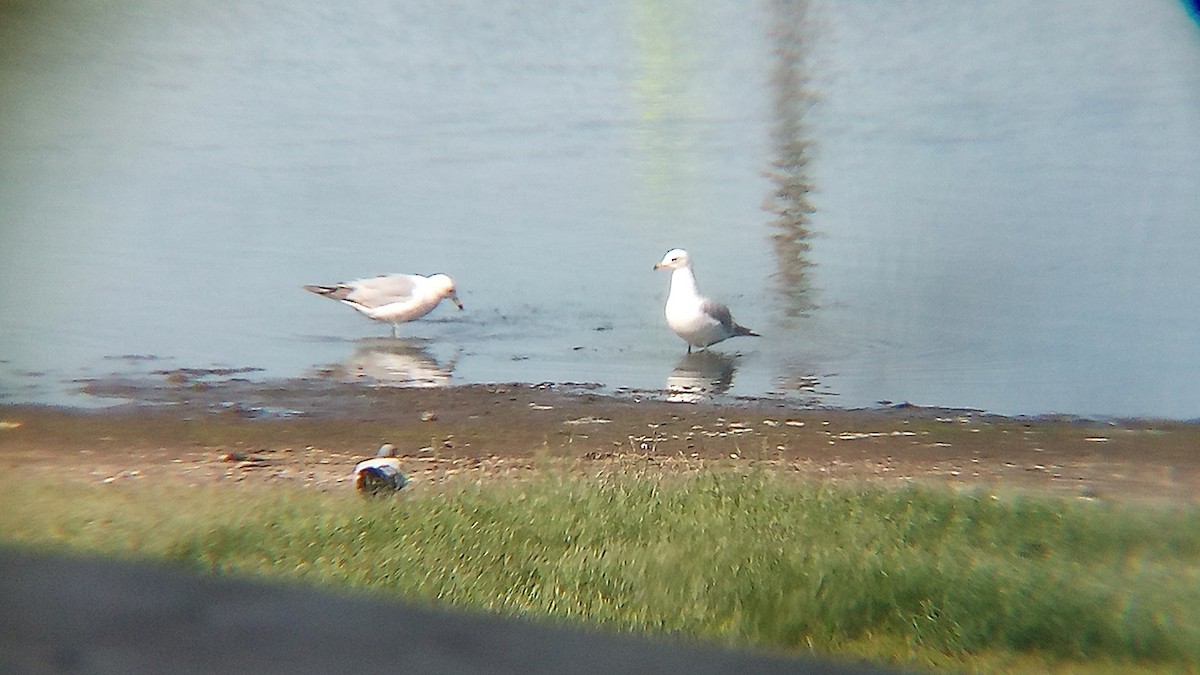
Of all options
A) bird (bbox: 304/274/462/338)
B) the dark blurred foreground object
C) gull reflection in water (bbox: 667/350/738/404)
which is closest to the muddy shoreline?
gull reflection in water (bbox: 667/350/738/404)

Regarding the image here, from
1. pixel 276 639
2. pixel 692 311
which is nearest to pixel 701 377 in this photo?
pixel 692 311

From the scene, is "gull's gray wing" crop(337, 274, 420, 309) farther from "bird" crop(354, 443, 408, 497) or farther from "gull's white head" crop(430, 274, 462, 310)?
"bird" crop(354, 443, 408, 497)

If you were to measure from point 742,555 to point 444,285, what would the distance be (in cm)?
66

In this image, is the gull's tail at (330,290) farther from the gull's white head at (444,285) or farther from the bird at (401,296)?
the gull's white head at (444,285)

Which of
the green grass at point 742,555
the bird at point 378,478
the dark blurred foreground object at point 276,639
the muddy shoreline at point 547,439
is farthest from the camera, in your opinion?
the bird at point 378,478

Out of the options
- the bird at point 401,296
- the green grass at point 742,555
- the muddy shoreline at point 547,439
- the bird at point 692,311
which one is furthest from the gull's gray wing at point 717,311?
the bird at point 401,296

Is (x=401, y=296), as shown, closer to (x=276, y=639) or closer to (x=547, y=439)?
(x=547, y=439)

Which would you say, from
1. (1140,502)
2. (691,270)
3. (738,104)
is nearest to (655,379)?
(691,270)

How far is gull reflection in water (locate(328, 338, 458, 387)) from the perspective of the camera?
72.2 inches

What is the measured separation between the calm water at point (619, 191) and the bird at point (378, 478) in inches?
6.4

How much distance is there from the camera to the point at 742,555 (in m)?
1.54

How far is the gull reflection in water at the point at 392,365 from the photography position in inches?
72.2

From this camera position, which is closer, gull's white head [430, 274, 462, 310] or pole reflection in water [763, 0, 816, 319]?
pole reflection in water [763, 0, 816, 319]

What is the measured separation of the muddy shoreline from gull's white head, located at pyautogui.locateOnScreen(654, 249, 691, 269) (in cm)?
22
